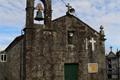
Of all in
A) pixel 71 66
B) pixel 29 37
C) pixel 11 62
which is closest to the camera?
pixel 29 37

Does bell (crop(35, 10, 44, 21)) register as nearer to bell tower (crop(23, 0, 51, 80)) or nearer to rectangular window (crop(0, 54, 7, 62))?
bell tower (crop(23, 0, 51, 80))

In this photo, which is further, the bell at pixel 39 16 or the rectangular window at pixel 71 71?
the rectangular window at pixel 71 71

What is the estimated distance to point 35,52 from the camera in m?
22.7

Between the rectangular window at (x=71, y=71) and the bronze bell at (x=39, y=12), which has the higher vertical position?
the bronze bell at (x=39, y=12)

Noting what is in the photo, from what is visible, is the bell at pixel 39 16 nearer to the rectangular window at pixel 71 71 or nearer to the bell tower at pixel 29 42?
the bell tower at pixel 29 42

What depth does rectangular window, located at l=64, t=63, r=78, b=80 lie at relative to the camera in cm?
2394

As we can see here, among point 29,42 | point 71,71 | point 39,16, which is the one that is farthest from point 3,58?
point 71,71

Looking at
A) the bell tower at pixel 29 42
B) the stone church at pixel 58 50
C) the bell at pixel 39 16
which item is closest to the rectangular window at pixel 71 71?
the stone church at pixel 58 50

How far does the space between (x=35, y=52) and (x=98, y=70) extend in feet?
20.3

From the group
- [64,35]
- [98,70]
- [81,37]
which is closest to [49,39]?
[64,35]

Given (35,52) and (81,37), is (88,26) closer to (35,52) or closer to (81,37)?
(81,37)

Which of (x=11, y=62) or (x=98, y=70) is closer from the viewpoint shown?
(x=98, y=70)

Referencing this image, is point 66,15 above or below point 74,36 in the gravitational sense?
above

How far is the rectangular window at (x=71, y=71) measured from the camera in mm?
23938
